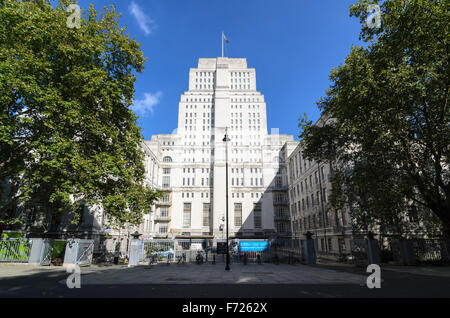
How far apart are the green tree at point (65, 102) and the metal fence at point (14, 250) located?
6.31 meters

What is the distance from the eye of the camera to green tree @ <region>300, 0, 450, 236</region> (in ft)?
41.4

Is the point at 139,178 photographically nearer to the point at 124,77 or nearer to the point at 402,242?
the point at 124,77

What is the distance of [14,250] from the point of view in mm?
19781

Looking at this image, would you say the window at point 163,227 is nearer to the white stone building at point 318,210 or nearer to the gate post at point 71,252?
the white stone building at point 318,210

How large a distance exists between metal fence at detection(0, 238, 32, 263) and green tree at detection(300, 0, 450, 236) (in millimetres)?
27905

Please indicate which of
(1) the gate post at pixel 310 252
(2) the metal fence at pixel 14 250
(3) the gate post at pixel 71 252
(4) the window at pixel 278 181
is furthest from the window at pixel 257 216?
(2) the metal fence at pixel 14 250

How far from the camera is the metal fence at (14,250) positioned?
1962 cm

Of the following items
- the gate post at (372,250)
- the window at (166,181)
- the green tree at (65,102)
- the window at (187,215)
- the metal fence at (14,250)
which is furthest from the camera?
the window at (166,181)

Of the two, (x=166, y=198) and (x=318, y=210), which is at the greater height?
(x=166, y=198)

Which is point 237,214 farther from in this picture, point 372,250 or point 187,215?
point 372,250

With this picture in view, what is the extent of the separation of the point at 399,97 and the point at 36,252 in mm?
29660

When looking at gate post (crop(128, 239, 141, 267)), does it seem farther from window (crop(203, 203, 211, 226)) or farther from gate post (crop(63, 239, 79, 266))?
window (crop(203, 203, 211, 226))

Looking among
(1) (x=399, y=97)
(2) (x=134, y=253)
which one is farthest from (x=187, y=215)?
(1) (x=399, y=97)

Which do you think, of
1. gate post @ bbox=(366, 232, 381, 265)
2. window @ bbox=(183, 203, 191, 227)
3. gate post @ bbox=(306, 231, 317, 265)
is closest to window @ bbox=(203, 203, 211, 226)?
window @ bbox=(183, 203, 191, 227)
